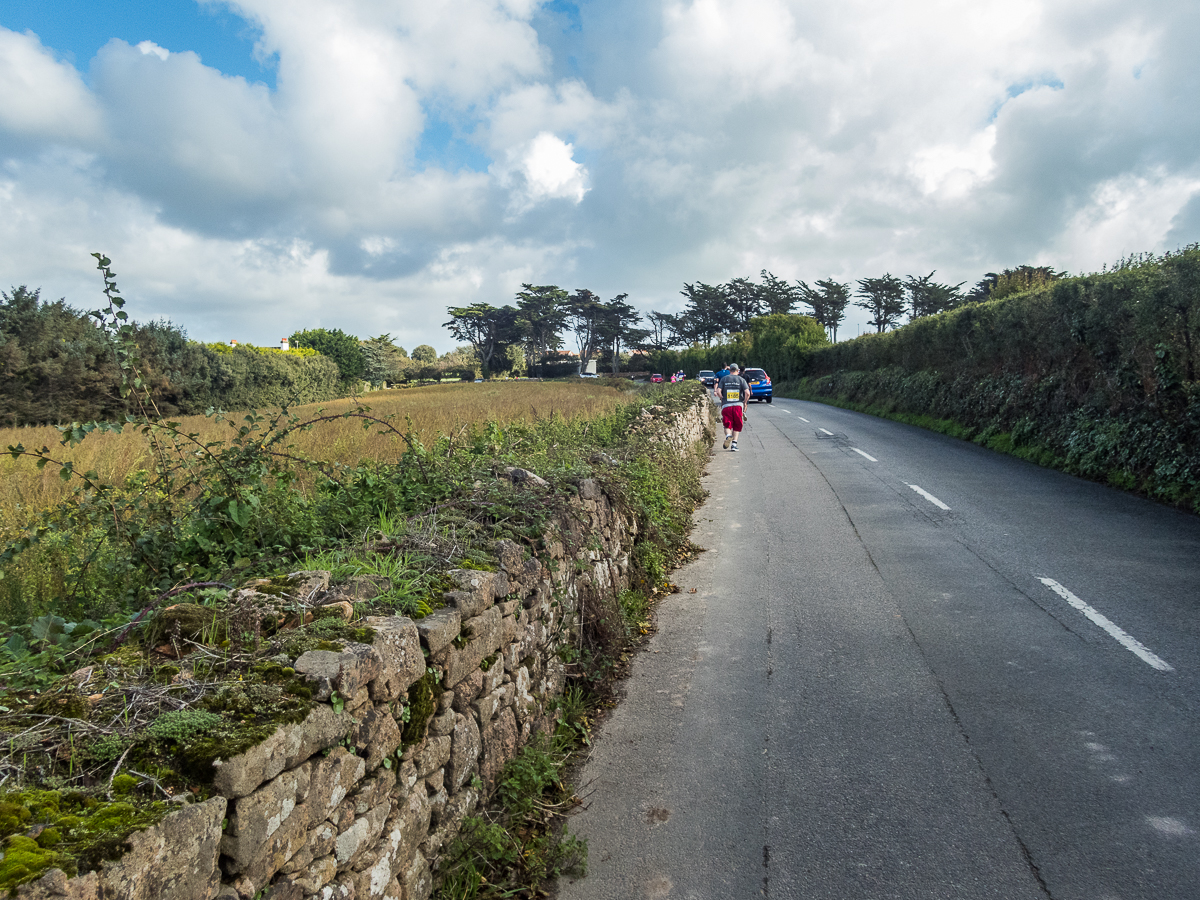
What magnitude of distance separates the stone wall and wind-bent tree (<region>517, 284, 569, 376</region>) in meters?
81.6

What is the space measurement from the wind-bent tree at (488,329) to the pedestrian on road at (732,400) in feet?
232

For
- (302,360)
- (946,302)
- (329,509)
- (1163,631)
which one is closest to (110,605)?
(329,509)

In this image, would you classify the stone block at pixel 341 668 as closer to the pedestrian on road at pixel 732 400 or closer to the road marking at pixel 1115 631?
the road marking at pixel 1115 631

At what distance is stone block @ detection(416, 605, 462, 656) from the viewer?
321cm

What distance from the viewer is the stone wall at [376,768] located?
1.95m

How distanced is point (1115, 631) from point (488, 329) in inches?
3425

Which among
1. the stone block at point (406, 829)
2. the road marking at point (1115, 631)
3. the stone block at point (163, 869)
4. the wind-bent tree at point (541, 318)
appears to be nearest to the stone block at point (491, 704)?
the stone block at point (406, 829)

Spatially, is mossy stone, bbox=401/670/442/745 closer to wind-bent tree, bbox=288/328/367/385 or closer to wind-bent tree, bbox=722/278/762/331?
wind-bent tree, bbox=288/328/367/385

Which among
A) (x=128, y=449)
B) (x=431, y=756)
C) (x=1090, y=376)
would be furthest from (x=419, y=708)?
(x=1090, y=376)

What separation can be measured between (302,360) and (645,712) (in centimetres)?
3712

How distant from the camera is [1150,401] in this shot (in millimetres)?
11555

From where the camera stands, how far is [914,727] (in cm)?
432

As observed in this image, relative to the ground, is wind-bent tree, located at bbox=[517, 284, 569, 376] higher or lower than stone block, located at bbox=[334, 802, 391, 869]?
higher

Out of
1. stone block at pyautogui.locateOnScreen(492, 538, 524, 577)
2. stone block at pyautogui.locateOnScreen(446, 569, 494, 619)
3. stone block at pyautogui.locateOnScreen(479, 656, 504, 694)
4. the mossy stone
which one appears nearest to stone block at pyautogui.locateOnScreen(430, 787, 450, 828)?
the mossy stone
